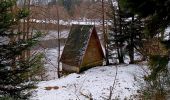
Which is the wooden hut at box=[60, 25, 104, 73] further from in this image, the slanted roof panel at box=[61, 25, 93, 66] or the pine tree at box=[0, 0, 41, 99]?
the pine tree at box=[0, 0, 41, 99]

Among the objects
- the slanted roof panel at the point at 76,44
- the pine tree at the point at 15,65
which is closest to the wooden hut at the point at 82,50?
the slanted roof panel at the point at 76,44

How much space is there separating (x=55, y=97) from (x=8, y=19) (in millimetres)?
9874

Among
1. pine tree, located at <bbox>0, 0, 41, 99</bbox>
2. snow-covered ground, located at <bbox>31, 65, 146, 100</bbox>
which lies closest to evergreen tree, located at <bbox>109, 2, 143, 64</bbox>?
snow-covered ground, located at <bbox>31, 65, 146, 100</bbox>

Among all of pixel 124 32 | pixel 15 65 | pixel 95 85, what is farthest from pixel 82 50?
pixel 15 65

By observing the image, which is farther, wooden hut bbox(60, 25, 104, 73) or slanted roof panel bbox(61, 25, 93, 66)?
slanted roof panel bbox(61, 25, 93, 66)

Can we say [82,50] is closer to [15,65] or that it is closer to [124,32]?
[124,32]

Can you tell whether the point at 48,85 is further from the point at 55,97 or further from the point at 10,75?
the point at 10,75

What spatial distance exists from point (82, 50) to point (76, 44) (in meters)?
1.49

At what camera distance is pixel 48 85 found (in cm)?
2552

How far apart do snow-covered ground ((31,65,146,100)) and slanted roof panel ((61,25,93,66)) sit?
1981 mm

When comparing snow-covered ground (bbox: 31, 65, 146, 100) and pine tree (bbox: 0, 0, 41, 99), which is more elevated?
pine tree (bbox: 0, 0, 41, 99)

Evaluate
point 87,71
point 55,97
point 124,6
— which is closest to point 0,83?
point 55,97

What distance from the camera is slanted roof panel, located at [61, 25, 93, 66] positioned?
1172 inches

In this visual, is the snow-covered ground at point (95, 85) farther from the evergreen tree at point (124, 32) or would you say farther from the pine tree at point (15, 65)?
the pine tree at point (15, 65)
